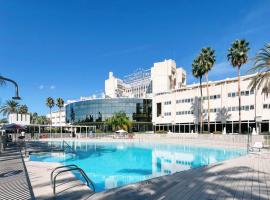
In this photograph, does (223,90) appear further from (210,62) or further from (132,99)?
(132,99)

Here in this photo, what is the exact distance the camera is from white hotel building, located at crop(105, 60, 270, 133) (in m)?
45.1

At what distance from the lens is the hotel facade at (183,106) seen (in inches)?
1796

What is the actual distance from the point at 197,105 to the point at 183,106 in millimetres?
4009

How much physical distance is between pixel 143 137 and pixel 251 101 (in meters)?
20.1

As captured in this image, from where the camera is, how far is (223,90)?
50094 mm

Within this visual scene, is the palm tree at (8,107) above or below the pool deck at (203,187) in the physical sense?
above

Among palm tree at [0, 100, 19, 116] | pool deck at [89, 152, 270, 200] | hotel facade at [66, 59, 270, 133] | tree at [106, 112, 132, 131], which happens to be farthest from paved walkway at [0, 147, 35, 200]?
palm tree at [0, 100, 19, 116]

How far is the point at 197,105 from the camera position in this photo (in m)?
54.2

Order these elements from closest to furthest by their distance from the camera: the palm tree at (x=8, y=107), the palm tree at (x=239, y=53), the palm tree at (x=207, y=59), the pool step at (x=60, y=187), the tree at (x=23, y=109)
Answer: the pool step at (x=60, y=187) < the palm tree at (x=239, y=53) < the palm tree at (x=207, y=59) < the palm tree at (x=8, y=107) < the tree at (x=23, y=109)

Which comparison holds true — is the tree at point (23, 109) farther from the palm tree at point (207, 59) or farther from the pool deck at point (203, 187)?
the pool deck at point (203, 187)

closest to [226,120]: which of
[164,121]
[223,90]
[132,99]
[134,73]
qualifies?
[223,90]

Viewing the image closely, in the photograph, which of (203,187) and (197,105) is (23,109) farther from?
(203,187)

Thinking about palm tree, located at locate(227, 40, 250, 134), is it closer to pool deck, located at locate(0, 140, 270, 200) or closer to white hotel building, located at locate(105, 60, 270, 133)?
white hotel building, located at locate(105, 60, 270, 133)

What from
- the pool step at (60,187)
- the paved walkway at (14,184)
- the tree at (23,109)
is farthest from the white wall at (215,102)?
the tree at (23,109)
